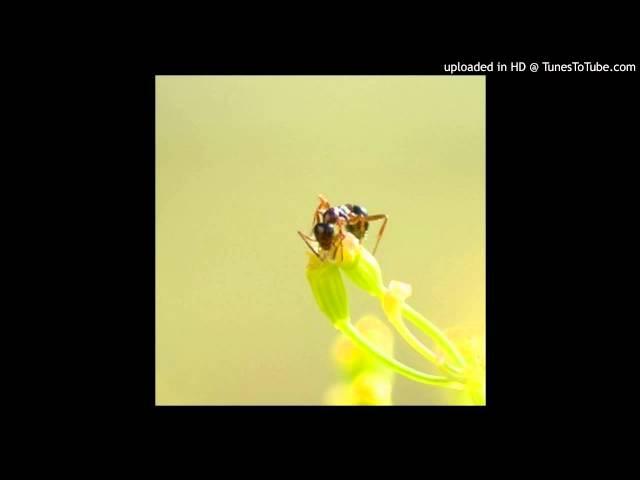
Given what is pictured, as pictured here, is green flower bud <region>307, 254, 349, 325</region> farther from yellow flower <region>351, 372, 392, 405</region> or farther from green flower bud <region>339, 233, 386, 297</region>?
yellow flower <region>351, 372, 392, 405</region>

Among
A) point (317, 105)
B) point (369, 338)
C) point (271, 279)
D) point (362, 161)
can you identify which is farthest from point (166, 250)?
point (369, 338)

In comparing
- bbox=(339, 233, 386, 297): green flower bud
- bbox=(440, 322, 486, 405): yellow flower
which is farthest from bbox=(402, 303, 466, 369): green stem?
bbox=(339, 233, 386, 297): green flower bud

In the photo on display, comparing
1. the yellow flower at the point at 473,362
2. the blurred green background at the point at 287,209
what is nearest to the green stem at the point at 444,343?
the yellow flower at the point at 473,362

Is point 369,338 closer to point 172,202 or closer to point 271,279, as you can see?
point 271,279

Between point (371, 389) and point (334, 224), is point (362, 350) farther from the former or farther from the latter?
point (334, 224)

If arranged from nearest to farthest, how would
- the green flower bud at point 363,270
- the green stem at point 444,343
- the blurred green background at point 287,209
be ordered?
1. the green stem at point 444,343
2. the green flower bud at point 363,270
3. the blurred green background at point 287,209

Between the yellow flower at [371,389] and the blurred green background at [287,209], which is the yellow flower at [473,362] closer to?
the yellow flower at [371,389]

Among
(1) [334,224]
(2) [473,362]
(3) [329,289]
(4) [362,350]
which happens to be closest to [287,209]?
(1) [334,224]
